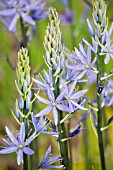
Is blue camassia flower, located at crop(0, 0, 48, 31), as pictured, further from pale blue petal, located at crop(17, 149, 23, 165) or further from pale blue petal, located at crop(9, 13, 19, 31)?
pale blue petal, located at crop(17, 149, 23, 165)

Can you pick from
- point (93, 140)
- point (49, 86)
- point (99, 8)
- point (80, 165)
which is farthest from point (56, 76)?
point (93, 140)

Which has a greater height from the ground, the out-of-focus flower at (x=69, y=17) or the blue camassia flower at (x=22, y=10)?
the out-of-focus flower at (x=69, y=17)

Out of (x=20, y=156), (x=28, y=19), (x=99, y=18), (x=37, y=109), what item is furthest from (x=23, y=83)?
(x=37, y=109)

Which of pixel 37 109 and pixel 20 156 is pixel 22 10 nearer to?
pixel 37 109

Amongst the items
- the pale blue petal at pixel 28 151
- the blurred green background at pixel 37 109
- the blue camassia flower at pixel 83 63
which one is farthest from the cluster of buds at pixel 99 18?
the blurred green background at pixel 37 109

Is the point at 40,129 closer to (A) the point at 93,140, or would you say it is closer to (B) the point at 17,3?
(B) the point at 17,3

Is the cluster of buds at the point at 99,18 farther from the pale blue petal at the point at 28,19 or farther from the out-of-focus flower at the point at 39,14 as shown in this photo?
the out-of-focus flower at the point at 39,14

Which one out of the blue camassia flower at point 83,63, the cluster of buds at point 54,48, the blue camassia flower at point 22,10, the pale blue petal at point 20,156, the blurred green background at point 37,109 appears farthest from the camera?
the blurred green background at point 37,109
